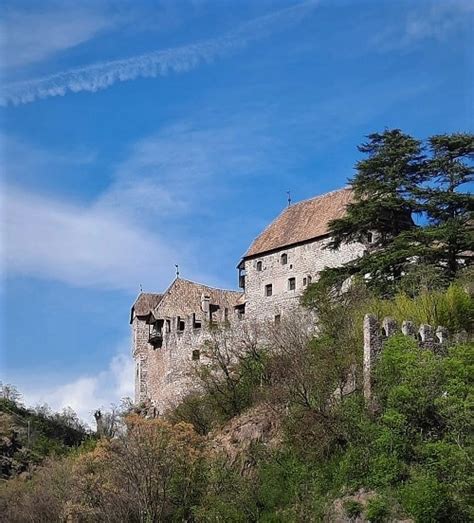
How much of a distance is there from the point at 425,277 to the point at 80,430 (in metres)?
47.0

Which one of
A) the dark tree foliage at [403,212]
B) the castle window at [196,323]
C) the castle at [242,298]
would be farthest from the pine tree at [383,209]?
the castle window at [196,323]

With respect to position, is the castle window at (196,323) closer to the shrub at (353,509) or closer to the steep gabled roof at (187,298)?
the steep gabled roof at (187,298)

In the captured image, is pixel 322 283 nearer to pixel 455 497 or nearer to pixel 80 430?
pixel 455 497

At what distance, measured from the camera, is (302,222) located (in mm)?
63000

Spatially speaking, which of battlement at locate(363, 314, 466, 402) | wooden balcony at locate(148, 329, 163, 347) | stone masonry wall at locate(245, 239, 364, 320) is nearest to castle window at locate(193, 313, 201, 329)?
wooden balcony at locate(148, 329, 163, 347)

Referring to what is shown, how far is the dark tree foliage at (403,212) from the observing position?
42156 millimetres

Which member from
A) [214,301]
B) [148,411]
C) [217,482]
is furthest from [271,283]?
[217,482]

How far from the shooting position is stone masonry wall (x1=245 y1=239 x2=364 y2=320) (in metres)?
59.1

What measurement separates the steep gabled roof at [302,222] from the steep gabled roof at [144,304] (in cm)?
820

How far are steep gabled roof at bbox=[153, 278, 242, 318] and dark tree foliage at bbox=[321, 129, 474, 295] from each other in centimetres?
2079

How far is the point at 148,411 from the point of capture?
2406 inches

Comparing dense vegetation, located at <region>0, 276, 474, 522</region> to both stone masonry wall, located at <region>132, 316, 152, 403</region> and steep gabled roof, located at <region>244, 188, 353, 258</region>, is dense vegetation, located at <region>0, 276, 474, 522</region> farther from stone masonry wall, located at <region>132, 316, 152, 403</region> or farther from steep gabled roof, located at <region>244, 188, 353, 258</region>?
stone masonry wall, located at <region>132, 316, 152, 403</region>

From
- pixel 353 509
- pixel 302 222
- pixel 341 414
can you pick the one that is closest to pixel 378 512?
pixel 353 509

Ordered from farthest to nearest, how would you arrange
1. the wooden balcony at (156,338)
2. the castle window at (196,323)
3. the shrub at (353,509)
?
the wooden balcony at (156,338)
the castle window at (196,323)
the shrub at (353,509)
